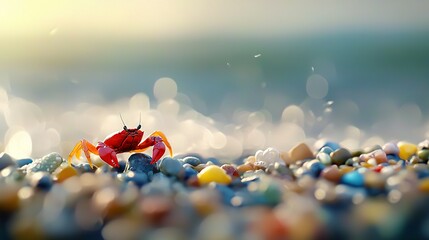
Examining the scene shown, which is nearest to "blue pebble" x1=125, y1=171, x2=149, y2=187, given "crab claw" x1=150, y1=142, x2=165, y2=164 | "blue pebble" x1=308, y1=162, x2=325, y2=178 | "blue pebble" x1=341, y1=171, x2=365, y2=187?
"crab claw" x1=150, y1=142, x2=165, y2=164

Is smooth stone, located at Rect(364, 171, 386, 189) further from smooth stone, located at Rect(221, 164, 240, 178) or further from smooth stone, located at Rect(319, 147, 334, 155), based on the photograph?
smooth stone, located at Rect(319, 147, 334, 155)

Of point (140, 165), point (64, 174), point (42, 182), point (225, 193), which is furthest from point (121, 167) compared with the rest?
point (225, 193)

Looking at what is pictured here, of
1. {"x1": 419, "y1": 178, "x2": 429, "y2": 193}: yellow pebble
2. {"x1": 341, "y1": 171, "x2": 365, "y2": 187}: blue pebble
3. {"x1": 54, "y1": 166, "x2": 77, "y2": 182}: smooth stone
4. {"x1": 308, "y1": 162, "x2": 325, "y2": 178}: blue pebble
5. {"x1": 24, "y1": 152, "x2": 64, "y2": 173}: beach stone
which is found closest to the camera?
{"x1": 419, "y1": 178, "x2": 429, "y2": 193}: yellow pebble

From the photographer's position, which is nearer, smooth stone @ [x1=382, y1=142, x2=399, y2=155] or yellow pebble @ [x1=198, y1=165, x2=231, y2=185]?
yellow pebble @ [x1=198, y1=165, x2=231, y2=185]

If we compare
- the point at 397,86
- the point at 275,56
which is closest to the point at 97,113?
the point at 275,56

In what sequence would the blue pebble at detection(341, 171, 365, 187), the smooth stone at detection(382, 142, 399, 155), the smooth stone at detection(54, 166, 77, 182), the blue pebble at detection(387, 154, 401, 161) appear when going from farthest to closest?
the smooth stone at detection(382, 142, 399, 155)
the blue pebble at detection(387, 154, 401, 161)
the smooth stone at detection(54, 166, 77, 182)
the blue pebble at detection(341, 171, 365, 187)

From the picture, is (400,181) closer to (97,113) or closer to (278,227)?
(278,227)
